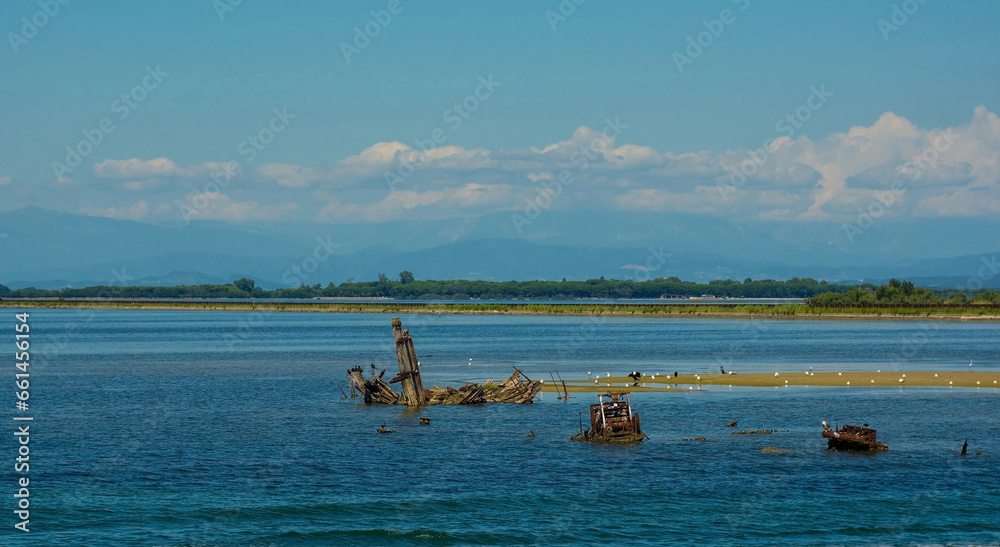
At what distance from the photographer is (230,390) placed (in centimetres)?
6038

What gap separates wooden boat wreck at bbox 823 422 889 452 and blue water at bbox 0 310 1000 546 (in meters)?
0.61

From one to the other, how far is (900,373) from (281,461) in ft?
151

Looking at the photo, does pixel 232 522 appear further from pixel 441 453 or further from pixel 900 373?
pixel 900 373

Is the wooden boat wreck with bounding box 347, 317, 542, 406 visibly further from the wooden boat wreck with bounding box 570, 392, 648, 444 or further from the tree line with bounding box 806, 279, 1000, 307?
the tree line with bounding box 806, 279, 1000, 307

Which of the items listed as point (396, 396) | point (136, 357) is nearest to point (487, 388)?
point (396, 396)

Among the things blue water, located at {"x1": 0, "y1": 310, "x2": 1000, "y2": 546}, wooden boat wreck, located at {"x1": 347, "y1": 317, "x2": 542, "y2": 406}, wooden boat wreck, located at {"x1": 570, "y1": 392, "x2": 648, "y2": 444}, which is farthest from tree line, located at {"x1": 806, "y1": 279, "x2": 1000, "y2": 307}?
wooden boat wreck, located at {"x1": 570, "y1": 392, "x2": 648, "y2": 444}

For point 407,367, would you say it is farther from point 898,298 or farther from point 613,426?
point 898,298

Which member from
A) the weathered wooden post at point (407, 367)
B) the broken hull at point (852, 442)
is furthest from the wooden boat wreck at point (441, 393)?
the broken hull at point (852, 442)

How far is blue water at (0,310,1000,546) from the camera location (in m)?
26.9

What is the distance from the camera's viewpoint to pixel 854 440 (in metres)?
35.6

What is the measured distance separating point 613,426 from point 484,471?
7.46m

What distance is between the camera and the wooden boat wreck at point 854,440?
35625 mm

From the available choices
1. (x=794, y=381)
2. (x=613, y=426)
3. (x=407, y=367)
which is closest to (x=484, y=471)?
(x=613, y=426)

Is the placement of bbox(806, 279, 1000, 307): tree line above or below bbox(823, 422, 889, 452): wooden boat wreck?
above
